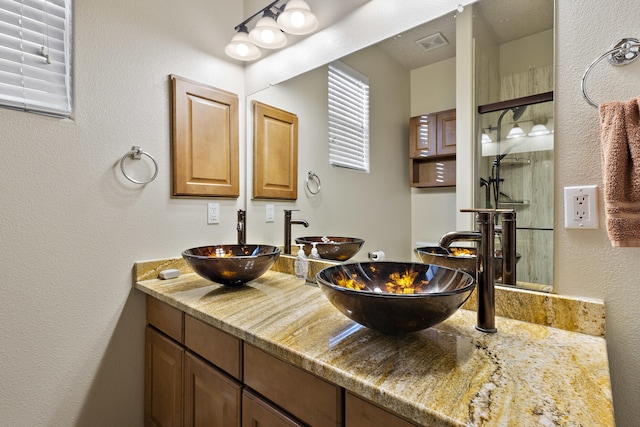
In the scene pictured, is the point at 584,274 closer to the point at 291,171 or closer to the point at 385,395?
the point at 385,395

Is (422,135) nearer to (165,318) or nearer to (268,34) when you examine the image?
(268,34)

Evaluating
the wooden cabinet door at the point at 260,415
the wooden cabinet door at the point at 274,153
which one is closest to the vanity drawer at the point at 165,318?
the wooden cabinet door at the point at 260,415

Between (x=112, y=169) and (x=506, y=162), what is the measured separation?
1.63m

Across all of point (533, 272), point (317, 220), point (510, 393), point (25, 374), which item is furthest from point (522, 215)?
point (25, 374)

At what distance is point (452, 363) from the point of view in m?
0.72

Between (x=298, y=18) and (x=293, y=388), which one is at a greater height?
(x=298, y=18)

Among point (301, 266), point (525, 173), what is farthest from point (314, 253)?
point (525, 173)

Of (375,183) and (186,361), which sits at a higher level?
(375,183)

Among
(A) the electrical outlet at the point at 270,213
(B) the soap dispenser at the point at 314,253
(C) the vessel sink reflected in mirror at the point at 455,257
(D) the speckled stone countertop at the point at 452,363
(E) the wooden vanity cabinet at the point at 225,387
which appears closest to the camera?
(D) the speckled stone countertop at the point at 452,363

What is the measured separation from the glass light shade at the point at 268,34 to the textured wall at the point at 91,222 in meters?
0.37

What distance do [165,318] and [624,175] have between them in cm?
165

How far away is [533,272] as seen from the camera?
100 centimetres

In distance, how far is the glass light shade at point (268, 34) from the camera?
5.41ft

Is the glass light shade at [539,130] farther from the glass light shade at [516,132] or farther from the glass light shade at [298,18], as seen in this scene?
the glass light shade at [298,18]
